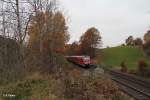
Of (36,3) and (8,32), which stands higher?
(36,3)

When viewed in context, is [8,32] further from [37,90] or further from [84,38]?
[84,38]

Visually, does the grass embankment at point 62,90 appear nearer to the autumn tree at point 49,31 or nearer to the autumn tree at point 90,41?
the autumn tree at point 49,31

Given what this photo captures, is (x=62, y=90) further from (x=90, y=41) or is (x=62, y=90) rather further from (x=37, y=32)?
(x=90, y=41)

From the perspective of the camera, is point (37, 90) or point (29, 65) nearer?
point (37, 90)

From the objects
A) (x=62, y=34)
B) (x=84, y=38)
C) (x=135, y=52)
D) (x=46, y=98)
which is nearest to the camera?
(x=46, y=98)

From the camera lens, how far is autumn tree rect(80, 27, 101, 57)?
90750 mm

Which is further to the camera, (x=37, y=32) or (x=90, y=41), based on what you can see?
(x=90, y=41)

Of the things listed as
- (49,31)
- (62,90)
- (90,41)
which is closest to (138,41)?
(90,41)

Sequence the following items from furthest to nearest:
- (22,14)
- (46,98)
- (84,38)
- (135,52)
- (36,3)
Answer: (135,52) < (84,38) < (36,3) < (22,14) < (46,98)

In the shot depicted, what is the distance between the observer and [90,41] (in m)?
90.9

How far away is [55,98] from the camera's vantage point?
15.7 m

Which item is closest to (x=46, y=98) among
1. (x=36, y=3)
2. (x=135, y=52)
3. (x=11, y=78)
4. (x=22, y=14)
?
(x=11, y=78)

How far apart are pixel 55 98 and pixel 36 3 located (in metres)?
27.4

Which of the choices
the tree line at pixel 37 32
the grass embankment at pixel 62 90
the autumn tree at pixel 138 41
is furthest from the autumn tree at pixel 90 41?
the grass embankment at pixel 62 90
